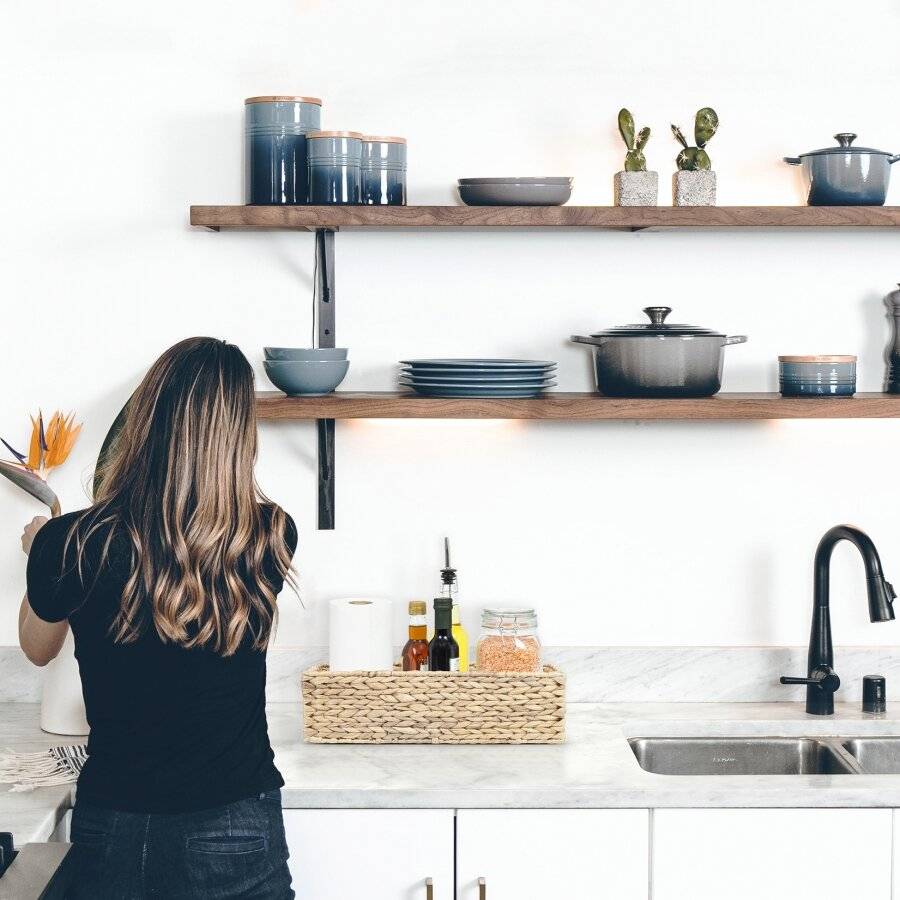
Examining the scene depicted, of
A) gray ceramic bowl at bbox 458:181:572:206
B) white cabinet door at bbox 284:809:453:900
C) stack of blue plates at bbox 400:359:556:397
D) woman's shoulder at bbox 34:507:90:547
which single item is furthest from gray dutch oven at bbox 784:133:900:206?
woman's shoulder at bbox 34:507:90:547

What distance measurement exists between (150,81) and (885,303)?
1607 mm

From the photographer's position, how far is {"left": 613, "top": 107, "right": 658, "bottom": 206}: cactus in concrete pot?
8.10ft

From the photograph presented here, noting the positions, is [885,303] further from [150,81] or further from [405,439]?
[150,81]

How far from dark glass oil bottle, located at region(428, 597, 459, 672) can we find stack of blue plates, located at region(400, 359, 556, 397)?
411mm

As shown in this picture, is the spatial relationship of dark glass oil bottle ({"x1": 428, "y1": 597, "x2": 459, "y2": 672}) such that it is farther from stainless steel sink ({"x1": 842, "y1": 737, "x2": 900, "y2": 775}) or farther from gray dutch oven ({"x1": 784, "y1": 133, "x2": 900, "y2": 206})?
gray dutch oven ({"x1": 784, "y1": 133, "x2": 900, "y2": 206})

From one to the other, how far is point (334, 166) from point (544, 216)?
1.36 ft

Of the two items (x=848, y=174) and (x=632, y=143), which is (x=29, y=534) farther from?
(x=848, y=174)

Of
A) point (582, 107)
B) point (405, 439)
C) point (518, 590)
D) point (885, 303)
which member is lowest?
point (518, 590)

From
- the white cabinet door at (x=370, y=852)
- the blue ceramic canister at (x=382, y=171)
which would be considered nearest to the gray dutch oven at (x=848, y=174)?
the blue ceramic canister at (x=382, y=171)

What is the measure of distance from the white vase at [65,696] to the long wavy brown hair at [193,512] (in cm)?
73

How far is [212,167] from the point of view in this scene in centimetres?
264

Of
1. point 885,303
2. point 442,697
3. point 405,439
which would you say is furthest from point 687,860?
point 885,303

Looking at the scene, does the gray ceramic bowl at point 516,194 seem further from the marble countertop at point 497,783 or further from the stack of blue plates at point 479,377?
the marble countertop at point 497,783

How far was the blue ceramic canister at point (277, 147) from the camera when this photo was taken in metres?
2.44
